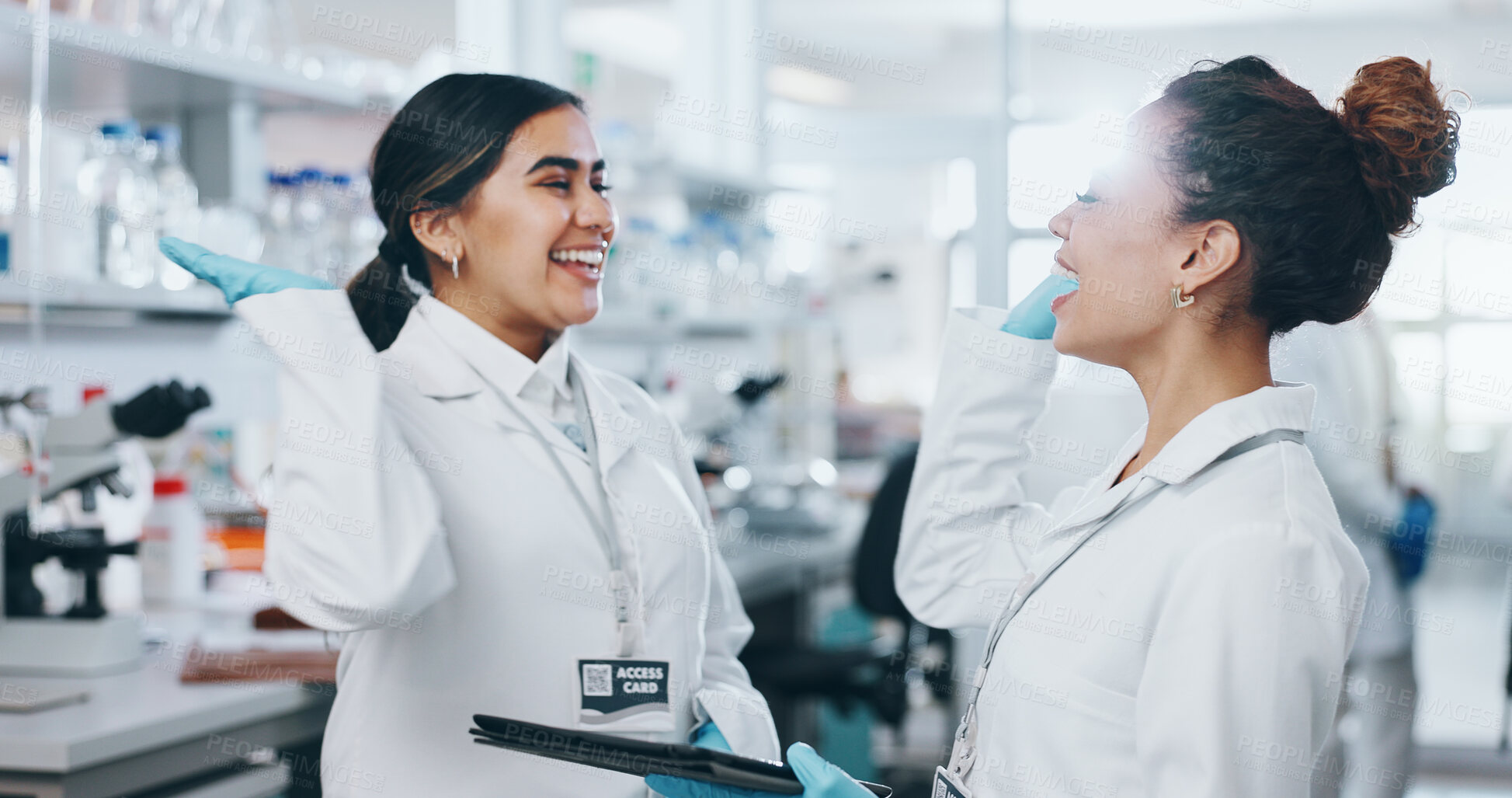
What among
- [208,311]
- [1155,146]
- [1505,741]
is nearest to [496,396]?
[1155,146]

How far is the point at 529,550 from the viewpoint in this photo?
4.36ft

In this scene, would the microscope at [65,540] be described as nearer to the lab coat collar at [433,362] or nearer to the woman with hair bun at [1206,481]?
the lab coat collar at [433,362]

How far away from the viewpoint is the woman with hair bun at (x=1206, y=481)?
0.94 meters

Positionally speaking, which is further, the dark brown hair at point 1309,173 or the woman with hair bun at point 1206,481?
the dark brown hair at point 1309,173

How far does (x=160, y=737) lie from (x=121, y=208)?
1.03 meters

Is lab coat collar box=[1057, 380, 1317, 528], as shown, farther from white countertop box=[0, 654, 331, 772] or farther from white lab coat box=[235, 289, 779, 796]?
white countertop box=[0, 654, 331, 772]

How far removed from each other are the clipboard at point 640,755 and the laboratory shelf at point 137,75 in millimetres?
1381

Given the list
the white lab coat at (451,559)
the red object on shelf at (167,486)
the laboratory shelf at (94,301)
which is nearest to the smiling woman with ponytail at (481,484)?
the white lab coat at (451,559)

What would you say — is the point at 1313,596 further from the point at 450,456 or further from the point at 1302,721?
the point at 450,456

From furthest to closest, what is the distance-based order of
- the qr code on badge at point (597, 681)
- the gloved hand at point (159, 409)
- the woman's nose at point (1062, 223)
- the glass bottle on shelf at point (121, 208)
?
the glass bottle on shelf at point (121, 208) < the gloved hand at point (159, 409) < the qr code on badge at point (597, 681) < the woman's nose at point (1062, 223)

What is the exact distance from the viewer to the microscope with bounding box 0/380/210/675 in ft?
5.94

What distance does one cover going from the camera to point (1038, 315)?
4.60 feet

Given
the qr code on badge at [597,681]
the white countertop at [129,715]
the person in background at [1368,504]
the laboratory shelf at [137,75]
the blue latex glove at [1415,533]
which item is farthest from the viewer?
the blue latex glove at [1415,533]

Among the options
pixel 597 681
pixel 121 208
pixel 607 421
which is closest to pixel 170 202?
pixel 121 208
